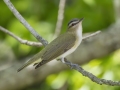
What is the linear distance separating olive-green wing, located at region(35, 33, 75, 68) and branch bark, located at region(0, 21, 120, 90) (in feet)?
3.99

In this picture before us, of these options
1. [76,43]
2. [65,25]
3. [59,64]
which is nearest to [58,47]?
[76,43]

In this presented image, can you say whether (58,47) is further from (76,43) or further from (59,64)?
(59,64)

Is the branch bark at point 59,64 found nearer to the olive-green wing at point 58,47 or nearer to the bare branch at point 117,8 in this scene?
the bare branch at point 117,8

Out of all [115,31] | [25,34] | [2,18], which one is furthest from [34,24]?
[115,31]

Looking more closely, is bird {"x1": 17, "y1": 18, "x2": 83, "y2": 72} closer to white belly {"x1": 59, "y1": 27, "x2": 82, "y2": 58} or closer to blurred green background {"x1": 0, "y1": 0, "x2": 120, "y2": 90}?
white belly {"x1": 59, "y1": 27, "x2": 82, "y2": 58}

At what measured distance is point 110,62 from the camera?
514 cm

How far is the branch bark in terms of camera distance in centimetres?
573

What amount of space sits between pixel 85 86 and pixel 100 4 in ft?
5.05

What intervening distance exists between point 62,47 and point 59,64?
1.37m

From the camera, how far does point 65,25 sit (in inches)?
232

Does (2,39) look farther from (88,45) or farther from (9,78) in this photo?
(88,45)

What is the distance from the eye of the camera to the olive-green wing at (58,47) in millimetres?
4226

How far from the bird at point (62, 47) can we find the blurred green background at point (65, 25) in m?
0.67

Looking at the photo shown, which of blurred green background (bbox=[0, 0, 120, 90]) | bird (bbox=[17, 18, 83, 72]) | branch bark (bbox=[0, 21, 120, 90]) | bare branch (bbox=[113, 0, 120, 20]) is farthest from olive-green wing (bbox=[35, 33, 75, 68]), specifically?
bare branch (bbox=[113, 0, 120, 20])
